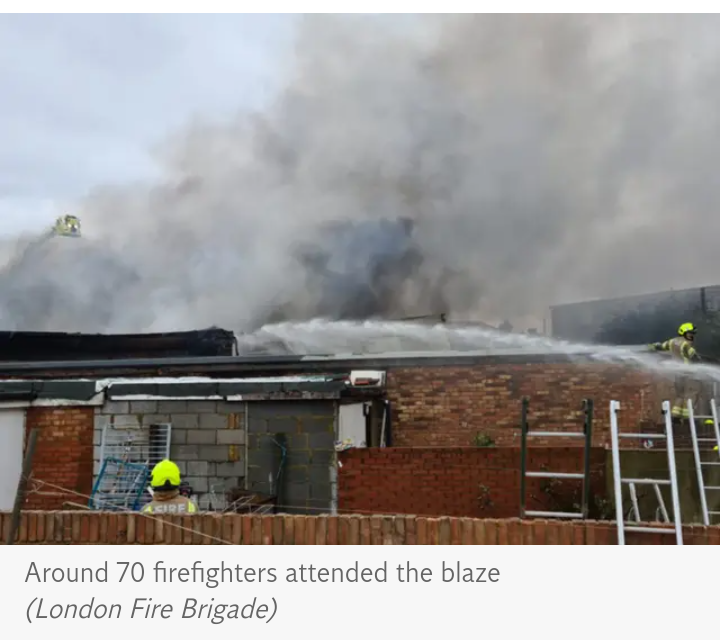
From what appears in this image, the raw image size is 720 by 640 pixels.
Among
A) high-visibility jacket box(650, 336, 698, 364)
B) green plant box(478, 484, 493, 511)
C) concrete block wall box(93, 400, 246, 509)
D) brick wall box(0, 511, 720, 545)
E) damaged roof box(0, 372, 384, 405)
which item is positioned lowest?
brick wall box(0, 511, 720, 545)

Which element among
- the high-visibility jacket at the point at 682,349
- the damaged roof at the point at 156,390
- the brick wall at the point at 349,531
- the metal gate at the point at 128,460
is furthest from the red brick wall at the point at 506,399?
the brick wall at the point at 349,531

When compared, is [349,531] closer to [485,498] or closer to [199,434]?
[485,498]

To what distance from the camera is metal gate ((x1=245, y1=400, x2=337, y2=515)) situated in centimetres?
706

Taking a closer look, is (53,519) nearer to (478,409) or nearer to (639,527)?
(639,527)

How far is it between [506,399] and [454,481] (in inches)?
103

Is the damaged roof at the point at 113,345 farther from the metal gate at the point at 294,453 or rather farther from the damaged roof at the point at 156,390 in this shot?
the metal gate at the point at 294,453

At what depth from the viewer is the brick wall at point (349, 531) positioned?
3.89 m

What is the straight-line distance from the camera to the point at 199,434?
7434 millimetres

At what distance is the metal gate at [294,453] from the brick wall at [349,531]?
3063mm

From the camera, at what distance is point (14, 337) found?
1252 cm

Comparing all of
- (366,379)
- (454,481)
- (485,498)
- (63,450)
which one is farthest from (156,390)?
(485,498)

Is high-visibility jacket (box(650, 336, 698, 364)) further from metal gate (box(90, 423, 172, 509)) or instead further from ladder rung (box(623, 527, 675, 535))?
metal gate (box(90, 423, 172, 509))

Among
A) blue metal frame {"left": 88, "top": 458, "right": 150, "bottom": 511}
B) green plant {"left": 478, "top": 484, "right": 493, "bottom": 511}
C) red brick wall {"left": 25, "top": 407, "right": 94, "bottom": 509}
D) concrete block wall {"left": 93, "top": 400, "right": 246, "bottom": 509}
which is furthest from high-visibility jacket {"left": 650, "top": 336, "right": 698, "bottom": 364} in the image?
red brick wall {"left": 25, "top": 407, "right": 94, "bottom": 509}

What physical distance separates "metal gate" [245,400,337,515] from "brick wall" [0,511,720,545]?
10.0 feet
